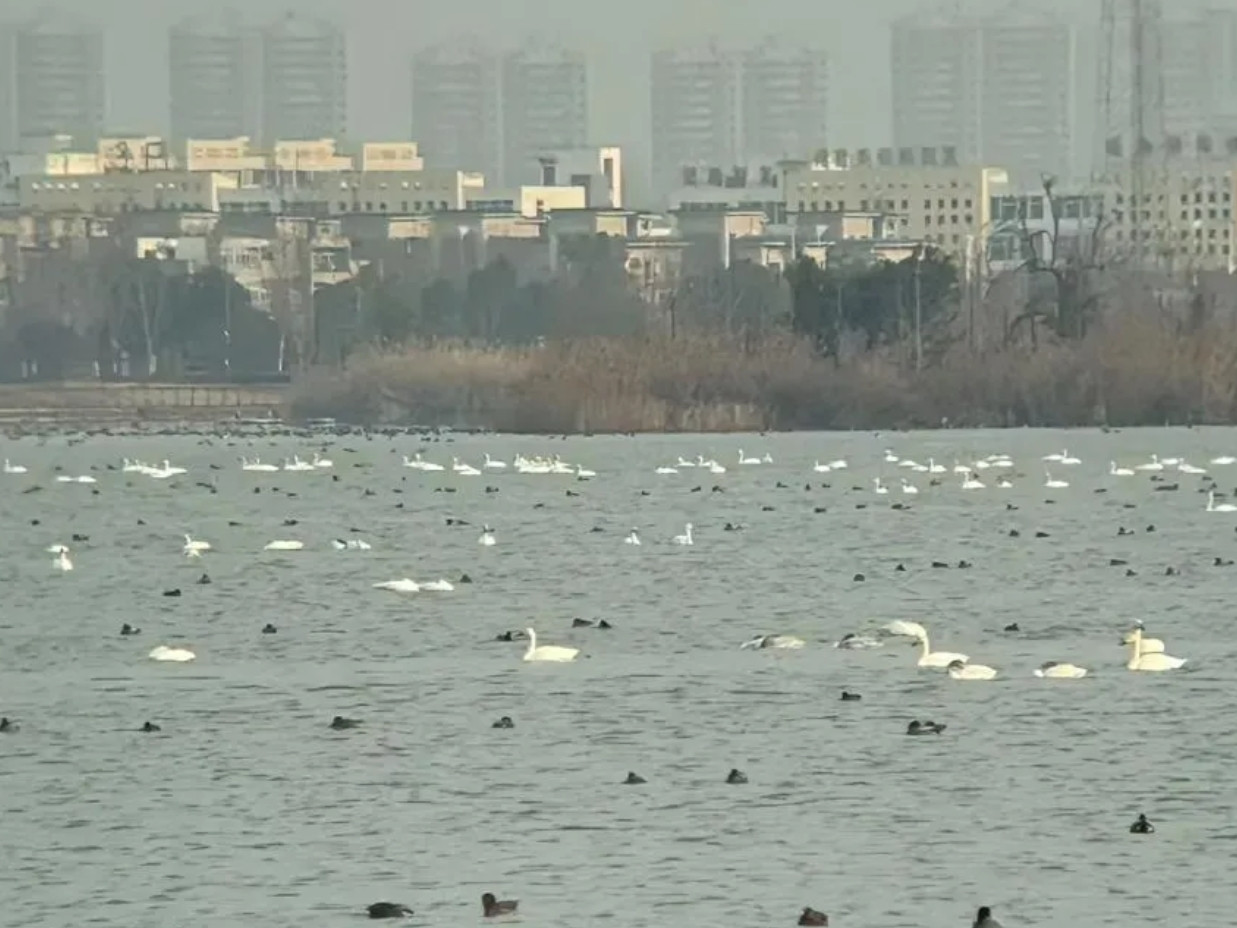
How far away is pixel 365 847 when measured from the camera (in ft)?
81.5

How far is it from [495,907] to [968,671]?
475 inches

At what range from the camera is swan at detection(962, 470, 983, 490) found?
70.1m

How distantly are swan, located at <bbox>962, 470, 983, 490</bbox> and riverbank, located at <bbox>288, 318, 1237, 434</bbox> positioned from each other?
2579 cm

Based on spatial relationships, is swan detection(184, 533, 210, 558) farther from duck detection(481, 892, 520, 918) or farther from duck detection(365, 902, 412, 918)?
duck detection(481, 892, 520, 918)

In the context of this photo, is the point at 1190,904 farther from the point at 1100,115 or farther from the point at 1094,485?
the point at 1100,115

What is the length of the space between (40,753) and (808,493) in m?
40.7

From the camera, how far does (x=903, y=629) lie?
122 ft

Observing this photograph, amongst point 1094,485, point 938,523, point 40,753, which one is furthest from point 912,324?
point 40,753

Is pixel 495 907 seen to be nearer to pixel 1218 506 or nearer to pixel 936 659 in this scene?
pixel 936 659

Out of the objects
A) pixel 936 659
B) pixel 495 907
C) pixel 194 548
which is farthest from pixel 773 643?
pixel 194 548

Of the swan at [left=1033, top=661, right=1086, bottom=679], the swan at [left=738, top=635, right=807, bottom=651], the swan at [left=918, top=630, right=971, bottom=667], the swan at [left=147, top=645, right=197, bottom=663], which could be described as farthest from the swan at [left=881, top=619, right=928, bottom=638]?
the swan at [left=147, top=645, right=197, bottom=663]

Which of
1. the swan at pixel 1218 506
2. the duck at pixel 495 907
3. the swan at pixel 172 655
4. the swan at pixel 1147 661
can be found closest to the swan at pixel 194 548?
the swan at pixel 1218 506

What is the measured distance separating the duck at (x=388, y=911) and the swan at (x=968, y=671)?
12.0 m

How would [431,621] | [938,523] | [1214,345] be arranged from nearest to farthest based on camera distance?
[431,621], [938,523], [1214,345]
